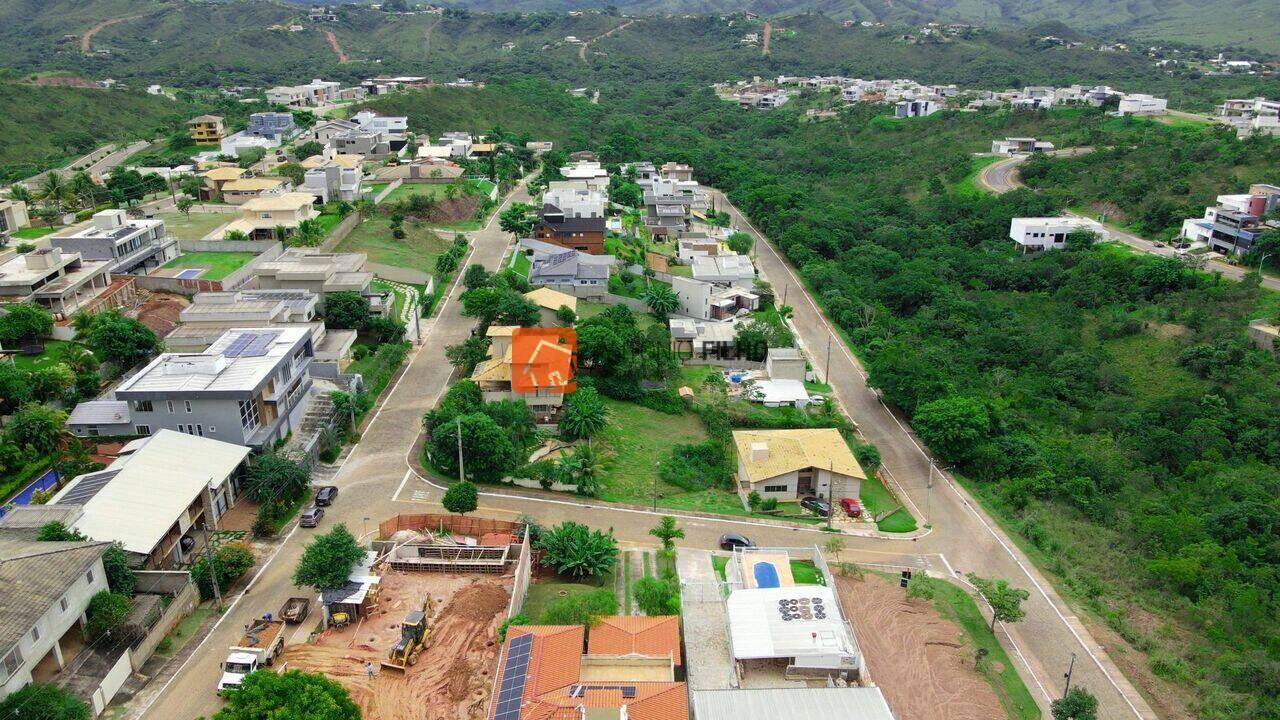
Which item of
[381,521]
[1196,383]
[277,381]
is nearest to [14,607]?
[381,521]

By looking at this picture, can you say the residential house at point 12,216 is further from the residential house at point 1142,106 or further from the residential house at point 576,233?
the residential house at point 1142,106

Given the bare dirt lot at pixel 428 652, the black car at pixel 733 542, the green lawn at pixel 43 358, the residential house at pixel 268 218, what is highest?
the residential house at pixel 268 218

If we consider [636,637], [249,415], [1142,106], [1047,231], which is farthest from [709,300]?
[1142,106]

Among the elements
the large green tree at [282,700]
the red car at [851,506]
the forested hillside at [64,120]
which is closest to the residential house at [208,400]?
the large green tree at [282,700]

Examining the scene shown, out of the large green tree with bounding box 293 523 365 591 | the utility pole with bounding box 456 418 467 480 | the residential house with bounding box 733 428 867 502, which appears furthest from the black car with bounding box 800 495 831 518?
the large green tree with bounding box 293 523 365 591

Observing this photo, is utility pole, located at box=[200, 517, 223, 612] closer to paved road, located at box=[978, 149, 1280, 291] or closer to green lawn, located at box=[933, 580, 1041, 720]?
green lawn, located at box=[933, 580, 1041, 720]

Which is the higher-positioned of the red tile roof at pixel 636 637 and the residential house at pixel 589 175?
the residential house at pixel 589 175
